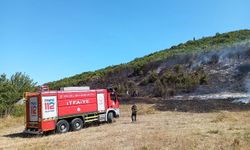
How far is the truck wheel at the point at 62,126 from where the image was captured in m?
21.7

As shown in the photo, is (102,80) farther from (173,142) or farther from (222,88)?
(173,142)

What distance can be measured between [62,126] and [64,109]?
3.75 feet

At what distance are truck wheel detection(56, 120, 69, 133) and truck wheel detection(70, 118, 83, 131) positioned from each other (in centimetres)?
45

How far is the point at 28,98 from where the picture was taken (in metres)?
22.1

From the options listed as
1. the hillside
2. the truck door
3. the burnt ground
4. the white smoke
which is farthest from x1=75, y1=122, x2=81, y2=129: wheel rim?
the hillside

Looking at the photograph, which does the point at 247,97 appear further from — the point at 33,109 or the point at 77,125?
the point at 33,109

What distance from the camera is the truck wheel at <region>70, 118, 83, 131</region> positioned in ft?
74.3

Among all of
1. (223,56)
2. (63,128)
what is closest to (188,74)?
(223,56)

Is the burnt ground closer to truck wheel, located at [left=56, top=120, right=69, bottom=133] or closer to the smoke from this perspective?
truck wheel, located at [left=56, top=120, right=69, bottom=133]

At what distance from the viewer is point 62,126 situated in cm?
2211

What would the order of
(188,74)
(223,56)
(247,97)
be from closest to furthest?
1. (247,97)
2. (188,74)
3. (223,56)

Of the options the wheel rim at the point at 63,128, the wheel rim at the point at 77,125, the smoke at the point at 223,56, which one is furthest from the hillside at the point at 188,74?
the wheel rim at the point at 63,128

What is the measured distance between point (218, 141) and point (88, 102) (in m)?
12.2

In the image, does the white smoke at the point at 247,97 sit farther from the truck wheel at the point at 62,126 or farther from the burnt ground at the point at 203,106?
the truck wheel at the point at 62,126
